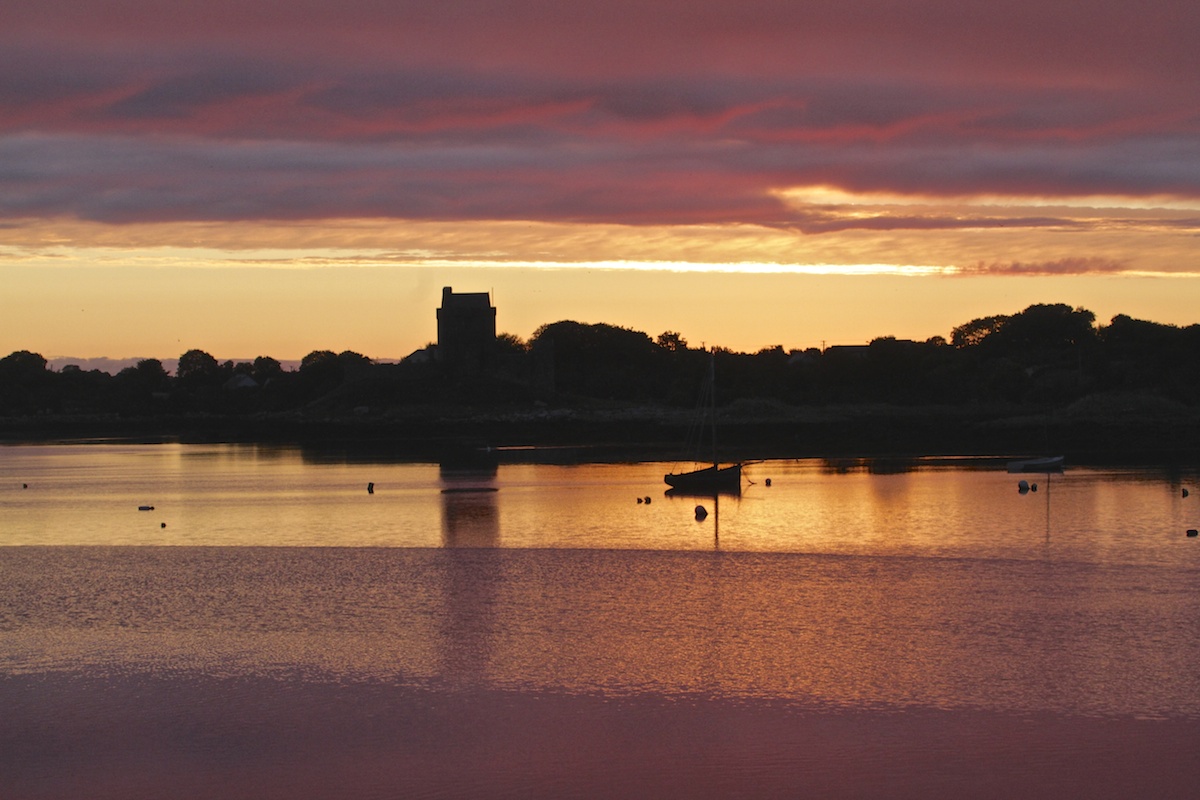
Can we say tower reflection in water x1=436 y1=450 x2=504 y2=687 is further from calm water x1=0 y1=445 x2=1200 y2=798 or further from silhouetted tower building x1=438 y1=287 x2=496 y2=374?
silhouetted tower building x1=438 y1=287 x2=496 y2=374

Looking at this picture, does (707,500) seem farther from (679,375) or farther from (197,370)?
(197,370)

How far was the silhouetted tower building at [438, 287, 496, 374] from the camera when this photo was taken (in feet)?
319

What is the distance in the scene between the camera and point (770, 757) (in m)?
9.77

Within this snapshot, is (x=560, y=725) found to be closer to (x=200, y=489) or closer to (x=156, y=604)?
(x=156, y=604)

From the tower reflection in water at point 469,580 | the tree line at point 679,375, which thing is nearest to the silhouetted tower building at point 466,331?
the tree line at point 679,375

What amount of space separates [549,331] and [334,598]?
100 meters

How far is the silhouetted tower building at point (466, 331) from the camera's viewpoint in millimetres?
97306

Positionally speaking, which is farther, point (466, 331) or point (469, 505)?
point (466, 331)

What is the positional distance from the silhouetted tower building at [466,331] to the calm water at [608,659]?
2807 inches

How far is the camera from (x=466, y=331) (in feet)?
321

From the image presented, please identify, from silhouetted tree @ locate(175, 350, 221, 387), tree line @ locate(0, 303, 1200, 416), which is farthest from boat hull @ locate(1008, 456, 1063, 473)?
silhouetted tree @ locate(175, 350, 221, 387)

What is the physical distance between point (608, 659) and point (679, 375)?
3736 inches

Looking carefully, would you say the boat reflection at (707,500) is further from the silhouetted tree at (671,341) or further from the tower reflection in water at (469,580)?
the silhouetted tree at (671,341)

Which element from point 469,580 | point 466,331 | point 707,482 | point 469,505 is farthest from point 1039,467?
point 466,331
